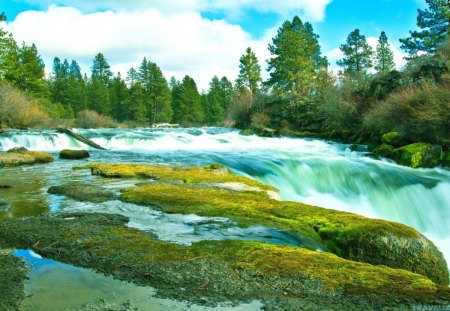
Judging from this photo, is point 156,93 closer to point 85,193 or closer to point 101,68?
point 101,68

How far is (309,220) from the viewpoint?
612 cm

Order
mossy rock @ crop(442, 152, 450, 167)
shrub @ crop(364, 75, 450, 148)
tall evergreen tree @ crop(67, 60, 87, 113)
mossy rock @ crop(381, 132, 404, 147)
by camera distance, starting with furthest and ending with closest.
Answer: tall evergreen tree @ crop(67, 60, 87, 113) → mossy rock @ crop(381, 132, 404, 147) → shrub @ crop(364, 75, 450, 148) → mossy rock @ crop(442, 152, 450, 167)

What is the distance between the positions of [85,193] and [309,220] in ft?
15.5

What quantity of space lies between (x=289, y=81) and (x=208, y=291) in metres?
54.9

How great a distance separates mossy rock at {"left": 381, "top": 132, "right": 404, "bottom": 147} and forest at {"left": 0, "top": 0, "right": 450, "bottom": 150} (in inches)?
8.7

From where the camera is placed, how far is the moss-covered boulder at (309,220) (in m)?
5.24

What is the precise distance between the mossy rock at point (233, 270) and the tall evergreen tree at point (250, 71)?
216ft

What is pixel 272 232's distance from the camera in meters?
5.55

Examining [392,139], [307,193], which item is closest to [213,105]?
[392,139]

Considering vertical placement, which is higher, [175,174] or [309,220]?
[175,174]

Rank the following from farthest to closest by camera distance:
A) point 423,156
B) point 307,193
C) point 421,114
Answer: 1. point 421,114
2. point 423,156
3. point 307,193

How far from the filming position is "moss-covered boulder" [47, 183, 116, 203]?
7.81 m

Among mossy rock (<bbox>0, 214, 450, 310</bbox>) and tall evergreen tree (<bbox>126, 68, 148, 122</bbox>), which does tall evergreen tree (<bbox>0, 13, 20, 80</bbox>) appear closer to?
tall evergreen tree (<bbox>126, 68, 148, 122</bbox>)

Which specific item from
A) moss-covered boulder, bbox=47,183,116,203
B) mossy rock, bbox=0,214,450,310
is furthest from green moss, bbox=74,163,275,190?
mossy rock, bbox=0,214,450,310
